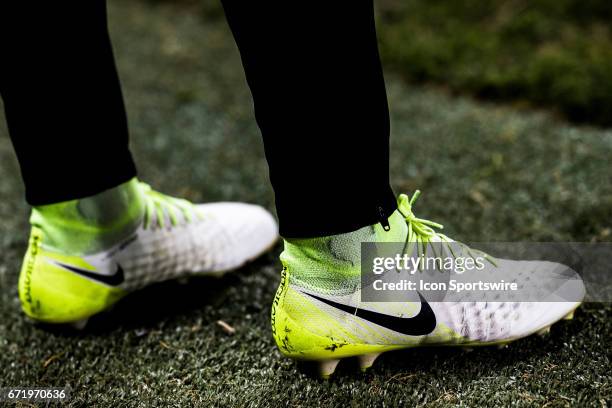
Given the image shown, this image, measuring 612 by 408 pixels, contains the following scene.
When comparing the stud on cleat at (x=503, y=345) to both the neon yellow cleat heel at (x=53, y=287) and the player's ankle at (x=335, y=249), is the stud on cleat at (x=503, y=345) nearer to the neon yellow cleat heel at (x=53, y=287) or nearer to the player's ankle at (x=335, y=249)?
the player's ankle at (x=335, y=249)

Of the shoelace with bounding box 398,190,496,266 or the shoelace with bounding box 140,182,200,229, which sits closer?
the shoelace with bounding box 398,190,496,266

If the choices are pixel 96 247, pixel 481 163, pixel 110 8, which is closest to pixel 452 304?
pixel 96 247

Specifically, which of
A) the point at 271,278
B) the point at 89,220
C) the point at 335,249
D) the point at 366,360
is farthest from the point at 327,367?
the point at 89,220

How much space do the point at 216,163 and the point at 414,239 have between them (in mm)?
972

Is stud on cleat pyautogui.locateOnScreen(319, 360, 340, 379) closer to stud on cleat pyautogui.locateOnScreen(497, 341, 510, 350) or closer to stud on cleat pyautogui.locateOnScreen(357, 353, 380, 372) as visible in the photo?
stud on cleat pyautogui.locateOnScreen(357, 353, 380, 372)

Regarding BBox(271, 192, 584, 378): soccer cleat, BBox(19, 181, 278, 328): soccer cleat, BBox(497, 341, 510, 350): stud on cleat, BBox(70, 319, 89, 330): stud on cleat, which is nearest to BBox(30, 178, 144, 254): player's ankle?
BBox(19, 181, 278, 328): soccer cleat

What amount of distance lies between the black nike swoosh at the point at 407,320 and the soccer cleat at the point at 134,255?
39cm

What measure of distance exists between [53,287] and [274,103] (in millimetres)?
535

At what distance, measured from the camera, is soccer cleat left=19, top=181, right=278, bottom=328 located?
953mm

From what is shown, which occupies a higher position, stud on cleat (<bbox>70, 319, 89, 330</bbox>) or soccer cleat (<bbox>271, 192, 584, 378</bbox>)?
soccer cleat (<bbox>271, 192, 584, 378</bbox>)

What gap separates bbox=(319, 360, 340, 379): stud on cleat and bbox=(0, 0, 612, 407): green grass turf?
0.02 metres

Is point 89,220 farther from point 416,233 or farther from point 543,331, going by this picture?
point 543,331

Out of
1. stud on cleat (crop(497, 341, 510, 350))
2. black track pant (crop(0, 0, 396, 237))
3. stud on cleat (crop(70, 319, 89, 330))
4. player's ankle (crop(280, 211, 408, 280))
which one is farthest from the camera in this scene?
stud on cleat (crop(70, 319, 89, 330))

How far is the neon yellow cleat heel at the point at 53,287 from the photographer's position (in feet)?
3.12
